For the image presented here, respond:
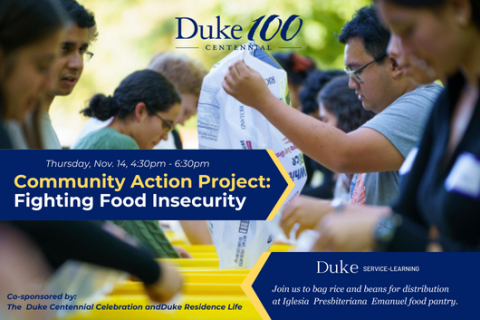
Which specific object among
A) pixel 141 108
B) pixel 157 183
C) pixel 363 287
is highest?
pixel 141 108

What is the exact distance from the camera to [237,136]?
5.70ft

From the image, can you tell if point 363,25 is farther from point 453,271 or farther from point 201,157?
point 453,271

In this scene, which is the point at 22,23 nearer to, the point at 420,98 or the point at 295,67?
the point at 420,98

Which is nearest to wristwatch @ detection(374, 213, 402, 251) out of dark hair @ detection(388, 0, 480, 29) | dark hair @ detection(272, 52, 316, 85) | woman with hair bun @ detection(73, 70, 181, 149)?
dark hair @ detection(388, 0, 480, 29)

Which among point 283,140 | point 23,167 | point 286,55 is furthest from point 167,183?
point 286,55

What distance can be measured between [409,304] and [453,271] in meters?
0.15

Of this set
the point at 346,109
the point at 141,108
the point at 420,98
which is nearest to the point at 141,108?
the point at 141,108

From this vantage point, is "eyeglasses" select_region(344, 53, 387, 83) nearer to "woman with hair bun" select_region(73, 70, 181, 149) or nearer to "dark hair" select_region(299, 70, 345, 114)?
"woman with hair bun" select_region(73, 70, 181, 149)

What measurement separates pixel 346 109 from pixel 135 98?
1001 millimetres

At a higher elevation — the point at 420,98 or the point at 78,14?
the point at 78,14

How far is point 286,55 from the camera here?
3881 mm

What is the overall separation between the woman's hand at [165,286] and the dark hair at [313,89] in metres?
2.32

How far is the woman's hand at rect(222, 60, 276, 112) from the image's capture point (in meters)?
1.56

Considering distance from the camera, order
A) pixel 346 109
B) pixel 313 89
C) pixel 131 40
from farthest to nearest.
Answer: pixel 131 40, pixel 313 89, pixel 346 109
